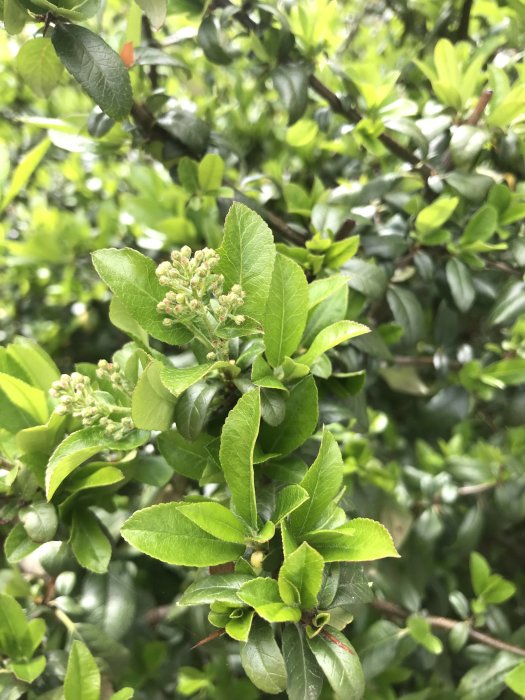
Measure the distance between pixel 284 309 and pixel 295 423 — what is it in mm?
135

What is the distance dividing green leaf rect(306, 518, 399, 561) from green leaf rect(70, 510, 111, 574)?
290 mm

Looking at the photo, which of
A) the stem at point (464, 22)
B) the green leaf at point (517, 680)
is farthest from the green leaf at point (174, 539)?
the stem at point (464, 22)

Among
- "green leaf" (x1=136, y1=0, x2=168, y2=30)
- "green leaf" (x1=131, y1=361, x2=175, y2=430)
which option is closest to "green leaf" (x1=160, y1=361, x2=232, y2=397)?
"green leaf" (x1=131, y1=361, x2=175, y2=430)

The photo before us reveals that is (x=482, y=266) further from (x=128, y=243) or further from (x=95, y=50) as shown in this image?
(x=128, y=243)

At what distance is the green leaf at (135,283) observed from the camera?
2.08 feet

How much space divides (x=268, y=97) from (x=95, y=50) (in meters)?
1.04

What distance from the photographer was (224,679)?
119cm

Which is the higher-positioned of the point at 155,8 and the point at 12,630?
the point at 155,8

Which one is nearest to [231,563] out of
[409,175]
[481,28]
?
[409,175]

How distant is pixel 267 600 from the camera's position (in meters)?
0.59

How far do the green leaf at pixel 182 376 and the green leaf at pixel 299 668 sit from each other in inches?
11.0

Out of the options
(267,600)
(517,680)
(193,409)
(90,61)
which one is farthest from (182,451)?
(517,680)

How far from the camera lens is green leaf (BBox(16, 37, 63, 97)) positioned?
33.6 inches

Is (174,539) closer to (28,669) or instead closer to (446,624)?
A: (28,669)
